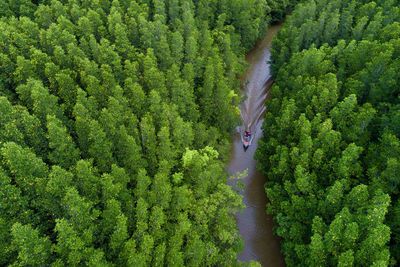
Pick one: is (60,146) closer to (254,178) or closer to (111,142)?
(111,142)

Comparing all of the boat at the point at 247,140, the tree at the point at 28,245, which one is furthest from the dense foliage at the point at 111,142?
the boat at the point at 247,140

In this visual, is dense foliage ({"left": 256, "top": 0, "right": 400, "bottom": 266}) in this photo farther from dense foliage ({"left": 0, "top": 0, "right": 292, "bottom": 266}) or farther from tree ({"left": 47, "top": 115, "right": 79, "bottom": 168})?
tree ({"left": 47, "top": 115, "right": 79, "bottom": 168})

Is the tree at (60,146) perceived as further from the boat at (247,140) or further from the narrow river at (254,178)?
the boat at (247,140)

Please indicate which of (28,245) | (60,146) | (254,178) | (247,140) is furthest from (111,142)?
(247,140)

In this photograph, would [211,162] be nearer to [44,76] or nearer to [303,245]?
[303,245]

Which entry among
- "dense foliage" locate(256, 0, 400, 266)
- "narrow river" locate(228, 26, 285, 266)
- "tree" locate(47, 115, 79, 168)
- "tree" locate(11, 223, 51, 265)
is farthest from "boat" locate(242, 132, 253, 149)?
"tree" locate(11, 223, 51, 265)

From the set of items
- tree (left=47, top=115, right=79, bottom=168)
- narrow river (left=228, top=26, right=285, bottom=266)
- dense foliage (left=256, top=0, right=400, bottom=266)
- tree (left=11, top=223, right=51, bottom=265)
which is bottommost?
narrow river (left=228, top=26, right=285, bottom=266)
